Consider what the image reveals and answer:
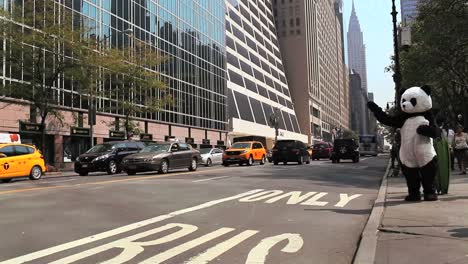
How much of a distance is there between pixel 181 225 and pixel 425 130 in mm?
5432

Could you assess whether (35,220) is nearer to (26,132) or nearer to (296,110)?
(26,132)

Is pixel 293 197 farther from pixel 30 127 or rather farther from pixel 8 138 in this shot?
pixel 30 127

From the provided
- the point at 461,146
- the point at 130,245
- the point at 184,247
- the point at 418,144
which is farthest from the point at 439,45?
the point at 130,245

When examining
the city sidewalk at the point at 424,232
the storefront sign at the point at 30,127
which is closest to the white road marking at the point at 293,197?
the city sidewalk at the point at 424,232

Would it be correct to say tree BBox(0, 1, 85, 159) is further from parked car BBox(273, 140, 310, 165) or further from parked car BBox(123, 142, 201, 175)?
parked car BBox(273, 140, 310, 165)

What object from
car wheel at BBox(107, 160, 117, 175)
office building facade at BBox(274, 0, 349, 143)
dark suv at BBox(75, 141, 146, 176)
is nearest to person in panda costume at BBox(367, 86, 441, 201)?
car wheel at BBox(107, 160, 117, 175)

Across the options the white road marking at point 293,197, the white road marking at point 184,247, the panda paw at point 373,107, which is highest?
the panda paw at point 373,107

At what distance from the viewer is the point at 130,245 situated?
24.4ft

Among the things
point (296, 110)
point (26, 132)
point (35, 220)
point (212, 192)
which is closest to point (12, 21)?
point (26, 132)

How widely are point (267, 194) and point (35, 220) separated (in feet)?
20.6

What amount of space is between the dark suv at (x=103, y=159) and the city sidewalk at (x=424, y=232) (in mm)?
18251

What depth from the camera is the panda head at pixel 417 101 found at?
37.3 ft

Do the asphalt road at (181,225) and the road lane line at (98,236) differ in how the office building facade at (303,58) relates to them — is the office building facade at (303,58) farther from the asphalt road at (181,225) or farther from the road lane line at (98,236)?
the road lane line at (98,236)

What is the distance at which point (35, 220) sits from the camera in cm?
953
